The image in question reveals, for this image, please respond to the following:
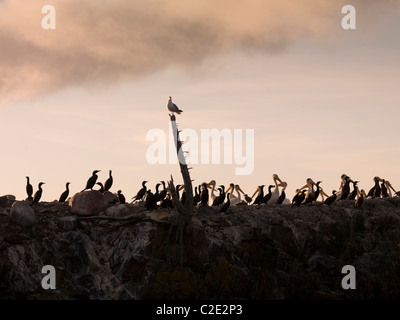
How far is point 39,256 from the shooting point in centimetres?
3506

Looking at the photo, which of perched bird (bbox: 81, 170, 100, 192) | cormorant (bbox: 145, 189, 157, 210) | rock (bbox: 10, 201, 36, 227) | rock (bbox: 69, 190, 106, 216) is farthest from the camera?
perched bird (bbox: 81, 170, 100, 192)

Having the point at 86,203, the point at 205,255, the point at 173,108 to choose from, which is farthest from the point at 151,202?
the point at 173,108

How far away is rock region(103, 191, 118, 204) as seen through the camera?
39741mm

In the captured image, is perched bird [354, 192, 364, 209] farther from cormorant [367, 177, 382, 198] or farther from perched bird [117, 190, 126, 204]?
perched bird [117, 190, 126, 204]

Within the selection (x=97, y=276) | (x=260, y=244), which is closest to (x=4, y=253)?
(x=97, y=276)

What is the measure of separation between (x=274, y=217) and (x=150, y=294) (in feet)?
30.9

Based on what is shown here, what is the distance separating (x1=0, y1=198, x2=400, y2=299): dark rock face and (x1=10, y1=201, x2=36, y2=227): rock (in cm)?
33

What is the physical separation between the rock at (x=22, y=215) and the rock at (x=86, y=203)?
2609 mm

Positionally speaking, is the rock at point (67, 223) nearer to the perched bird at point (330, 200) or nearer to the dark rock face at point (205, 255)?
the dark rock face at point (205, 255)

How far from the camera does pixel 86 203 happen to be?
37969 millimetres

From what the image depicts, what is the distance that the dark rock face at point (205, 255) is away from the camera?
34.9m

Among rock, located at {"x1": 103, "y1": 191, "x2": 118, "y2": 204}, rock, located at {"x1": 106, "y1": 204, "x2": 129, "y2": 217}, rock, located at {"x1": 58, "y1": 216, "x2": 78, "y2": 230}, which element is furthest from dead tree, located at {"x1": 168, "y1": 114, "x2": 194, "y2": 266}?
rock, located at {"x1": 58, "y1": 216, "x2": 78, "y2": 230}

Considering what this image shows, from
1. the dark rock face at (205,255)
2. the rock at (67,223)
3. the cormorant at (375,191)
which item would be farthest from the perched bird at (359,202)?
the rock at (67,223)
